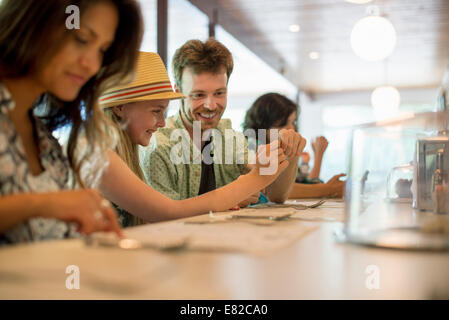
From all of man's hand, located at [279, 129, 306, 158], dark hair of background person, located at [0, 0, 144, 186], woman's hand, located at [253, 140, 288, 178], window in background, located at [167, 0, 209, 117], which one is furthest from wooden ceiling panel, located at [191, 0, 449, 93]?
dark hair of background person, located at [0, 0, 144, 186]

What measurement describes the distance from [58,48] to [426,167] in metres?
0.88

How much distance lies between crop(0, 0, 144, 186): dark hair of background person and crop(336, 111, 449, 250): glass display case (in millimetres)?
551

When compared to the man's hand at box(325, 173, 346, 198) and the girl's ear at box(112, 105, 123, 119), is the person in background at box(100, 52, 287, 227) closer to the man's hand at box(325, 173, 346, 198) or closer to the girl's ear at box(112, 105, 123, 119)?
the girl's ear at box(112, 105, 123, 119)

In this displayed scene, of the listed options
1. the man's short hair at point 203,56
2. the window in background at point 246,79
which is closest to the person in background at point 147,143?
the man's short hair at point 203,56

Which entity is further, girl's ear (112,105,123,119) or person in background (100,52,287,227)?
girl's ear (112,105,123,119)

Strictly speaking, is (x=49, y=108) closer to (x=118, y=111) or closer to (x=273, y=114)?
(x=118, y=111)

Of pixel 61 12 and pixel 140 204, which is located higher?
pixel 61 12

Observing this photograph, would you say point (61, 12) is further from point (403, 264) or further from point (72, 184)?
point (403, 264)

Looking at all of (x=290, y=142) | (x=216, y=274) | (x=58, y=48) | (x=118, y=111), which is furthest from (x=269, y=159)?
(x=216, y=274)

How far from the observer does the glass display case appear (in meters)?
0.67

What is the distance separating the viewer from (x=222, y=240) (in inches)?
27.0

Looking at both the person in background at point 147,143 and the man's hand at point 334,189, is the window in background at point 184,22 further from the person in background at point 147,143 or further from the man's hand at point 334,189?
the person in background at point 147,143
